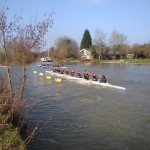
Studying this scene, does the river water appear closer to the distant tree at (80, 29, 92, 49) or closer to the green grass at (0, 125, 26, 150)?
the green grass at (0, 125, 26, 150)

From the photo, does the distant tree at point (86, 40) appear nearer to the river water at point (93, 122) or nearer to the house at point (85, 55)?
the house at point (85, 55)

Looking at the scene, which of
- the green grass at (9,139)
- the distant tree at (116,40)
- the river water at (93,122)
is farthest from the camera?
the distant tree at (116,40)

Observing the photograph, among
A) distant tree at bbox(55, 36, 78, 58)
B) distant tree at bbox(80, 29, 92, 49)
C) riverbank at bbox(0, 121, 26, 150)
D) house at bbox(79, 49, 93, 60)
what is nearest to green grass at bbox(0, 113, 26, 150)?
riverbank at bbox(0, 121, 26, 150)

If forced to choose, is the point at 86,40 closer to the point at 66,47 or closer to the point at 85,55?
the point at 66,47

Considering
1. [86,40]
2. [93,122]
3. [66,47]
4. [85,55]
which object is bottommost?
[93,122]

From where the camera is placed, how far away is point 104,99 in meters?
22.3

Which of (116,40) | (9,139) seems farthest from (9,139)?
(116,40)

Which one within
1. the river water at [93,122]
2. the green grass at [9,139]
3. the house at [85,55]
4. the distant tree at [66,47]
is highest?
the distant tree at [66,47]

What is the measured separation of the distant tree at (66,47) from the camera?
111356 mm

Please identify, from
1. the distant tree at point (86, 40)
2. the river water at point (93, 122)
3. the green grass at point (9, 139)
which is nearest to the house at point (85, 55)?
the distant tree at point (86, 40)

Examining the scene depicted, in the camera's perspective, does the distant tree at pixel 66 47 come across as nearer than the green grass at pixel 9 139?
No

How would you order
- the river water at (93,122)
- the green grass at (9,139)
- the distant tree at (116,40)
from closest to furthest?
1. the green grass at (9,139)
2. the river water at (93,122)
3. the distant tree at (116,40)

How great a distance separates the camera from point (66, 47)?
113188 mm

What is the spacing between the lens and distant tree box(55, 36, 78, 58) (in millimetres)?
111356
